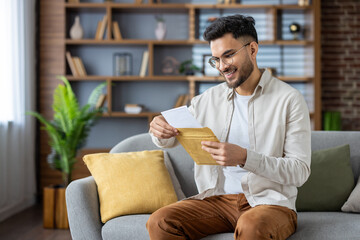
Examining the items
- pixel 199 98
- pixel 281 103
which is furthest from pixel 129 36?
pixel 281 103

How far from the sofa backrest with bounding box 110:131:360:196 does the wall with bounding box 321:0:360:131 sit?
300 cm

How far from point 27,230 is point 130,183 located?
1762 millimetres

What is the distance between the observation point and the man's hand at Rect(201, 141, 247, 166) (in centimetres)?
177

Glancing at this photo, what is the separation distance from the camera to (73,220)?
7.16 ft

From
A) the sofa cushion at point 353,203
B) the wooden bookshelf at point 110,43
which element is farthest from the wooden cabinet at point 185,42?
the sofa cushion at point 353,203

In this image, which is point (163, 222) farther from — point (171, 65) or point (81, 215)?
point (171, 65)

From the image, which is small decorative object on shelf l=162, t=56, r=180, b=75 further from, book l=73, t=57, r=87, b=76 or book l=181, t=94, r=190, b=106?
book l=73, t=57, r=87, b=76

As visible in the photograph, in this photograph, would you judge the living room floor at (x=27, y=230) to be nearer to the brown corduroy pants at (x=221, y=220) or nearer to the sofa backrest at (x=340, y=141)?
the brown corduroy pants at (x=221, y=220)

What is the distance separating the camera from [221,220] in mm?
2016

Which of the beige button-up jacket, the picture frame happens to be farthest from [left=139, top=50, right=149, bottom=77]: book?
the beige button-up jacket

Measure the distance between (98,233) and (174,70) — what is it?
3.27m

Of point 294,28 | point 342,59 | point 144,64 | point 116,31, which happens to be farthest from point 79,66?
point 342,59

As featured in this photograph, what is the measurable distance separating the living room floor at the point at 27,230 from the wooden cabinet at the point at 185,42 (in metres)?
1.38

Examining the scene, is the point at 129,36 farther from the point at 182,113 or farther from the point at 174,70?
the point at 182,113
